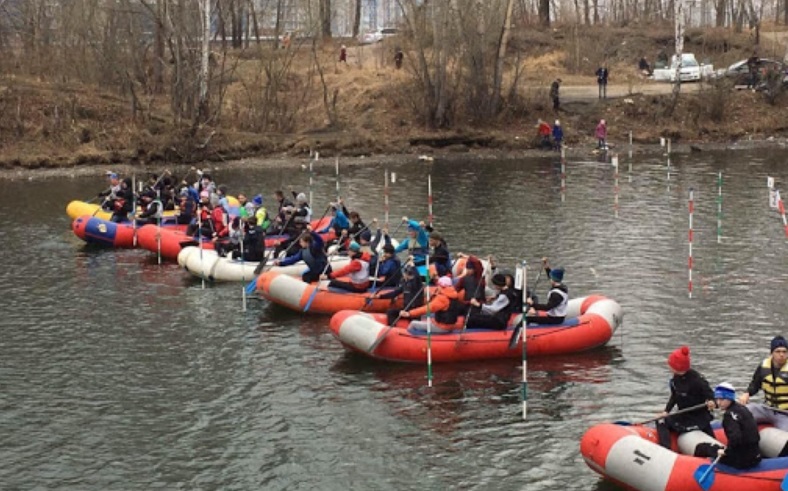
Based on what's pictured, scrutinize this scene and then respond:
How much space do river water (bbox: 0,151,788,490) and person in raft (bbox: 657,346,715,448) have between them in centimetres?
115

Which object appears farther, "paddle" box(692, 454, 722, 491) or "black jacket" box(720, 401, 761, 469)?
"paddle" box(692, 454, 722, 491)

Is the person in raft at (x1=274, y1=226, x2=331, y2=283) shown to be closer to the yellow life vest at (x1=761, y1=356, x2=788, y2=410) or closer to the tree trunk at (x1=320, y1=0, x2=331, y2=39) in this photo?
the yellow life vest at (x1=761, y1=356, x2=788, y2=410)

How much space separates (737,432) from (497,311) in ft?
21.6

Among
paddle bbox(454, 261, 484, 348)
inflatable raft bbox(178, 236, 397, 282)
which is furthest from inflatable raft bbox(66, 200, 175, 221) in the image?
paddle bbox(454, 261, 484, 348)

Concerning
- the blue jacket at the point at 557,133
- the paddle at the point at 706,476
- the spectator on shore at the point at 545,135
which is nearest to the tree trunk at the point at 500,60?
the spectator on shore at the point at 545,135

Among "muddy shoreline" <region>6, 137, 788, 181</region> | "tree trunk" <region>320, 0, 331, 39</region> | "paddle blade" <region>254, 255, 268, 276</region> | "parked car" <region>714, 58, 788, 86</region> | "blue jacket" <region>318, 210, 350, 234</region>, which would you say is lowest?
"paddle blade" <region>254, 255, 268, 276</region>

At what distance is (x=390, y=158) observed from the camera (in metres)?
45.5

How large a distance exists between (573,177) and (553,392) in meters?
23.1

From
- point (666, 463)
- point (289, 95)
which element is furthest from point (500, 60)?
point (666, 463)

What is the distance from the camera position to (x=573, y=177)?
38.0 m

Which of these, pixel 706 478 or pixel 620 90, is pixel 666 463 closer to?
pixel 706 478

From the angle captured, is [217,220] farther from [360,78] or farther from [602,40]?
[602,40]

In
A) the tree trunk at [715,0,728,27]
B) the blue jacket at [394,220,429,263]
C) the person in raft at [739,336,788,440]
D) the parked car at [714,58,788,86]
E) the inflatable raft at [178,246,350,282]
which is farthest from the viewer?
the tree trunk at [715,0,728,27]

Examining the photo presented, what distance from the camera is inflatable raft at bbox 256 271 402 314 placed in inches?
779
